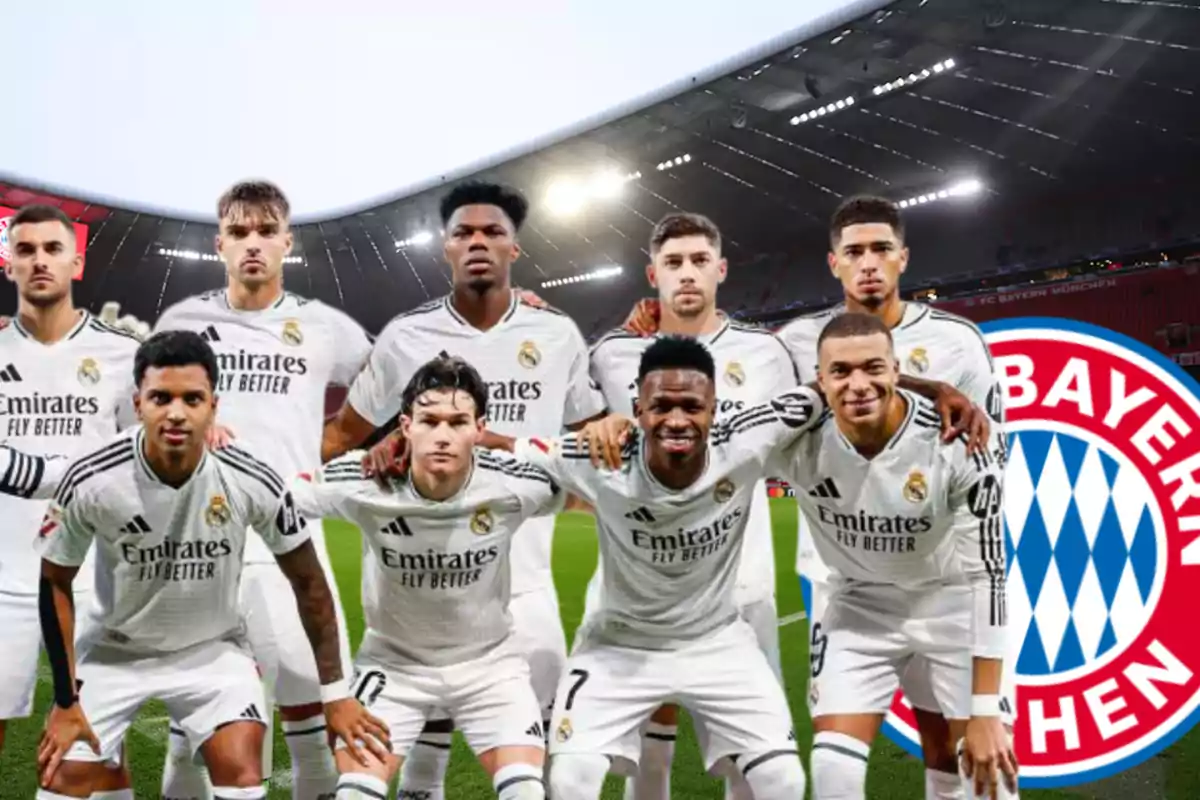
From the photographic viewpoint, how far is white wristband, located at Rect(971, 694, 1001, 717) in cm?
245

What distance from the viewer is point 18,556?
2.90 m

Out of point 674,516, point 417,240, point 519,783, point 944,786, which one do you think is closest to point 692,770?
point 944,786

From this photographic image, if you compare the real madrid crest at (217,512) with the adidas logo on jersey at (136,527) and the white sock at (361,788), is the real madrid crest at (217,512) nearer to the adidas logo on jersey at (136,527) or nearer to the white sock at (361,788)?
the adidas logo on jersey at (136,527)

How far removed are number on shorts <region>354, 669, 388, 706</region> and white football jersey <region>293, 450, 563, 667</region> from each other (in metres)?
0.05

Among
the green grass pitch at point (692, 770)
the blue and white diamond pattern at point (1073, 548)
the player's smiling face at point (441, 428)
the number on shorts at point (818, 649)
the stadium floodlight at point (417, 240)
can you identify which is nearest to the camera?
the player's smiling face at point (441, 428)

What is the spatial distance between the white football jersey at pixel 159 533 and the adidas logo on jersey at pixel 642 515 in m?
0.86

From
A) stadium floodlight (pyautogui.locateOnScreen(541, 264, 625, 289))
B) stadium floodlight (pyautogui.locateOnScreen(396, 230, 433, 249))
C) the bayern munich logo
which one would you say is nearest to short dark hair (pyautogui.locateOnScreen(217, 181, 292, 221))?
the bayern munich logo

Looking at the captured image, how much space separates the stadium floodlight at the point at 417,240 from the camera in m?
16.7

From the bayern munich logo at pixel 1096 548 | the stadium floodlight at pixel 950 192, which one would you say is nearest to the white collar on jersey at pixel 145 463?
the bayern munich logo at pixel 1096 548

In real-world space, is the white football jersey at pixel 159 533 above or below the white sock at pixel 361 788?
above

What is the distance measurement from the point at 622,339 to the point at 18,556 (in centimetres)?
190

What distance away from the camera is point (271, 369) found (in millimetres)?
2930

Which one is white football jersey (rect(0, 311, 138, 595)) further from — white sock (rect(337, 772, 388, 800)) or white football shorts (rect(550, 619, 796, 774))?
white football shorts (rect(550, 619, 796, 774))

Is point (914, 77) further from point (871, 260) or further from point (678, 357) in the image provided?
point (678, 357)
